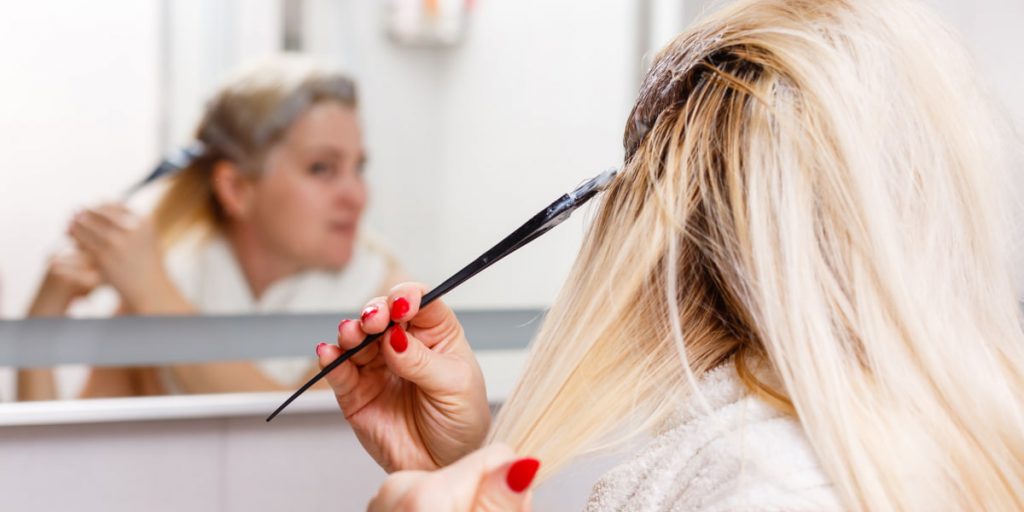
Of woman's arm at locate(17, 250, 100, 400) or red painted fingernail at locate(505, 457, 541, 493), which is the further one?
woman's arm at locate(17, 250, 100, 400)

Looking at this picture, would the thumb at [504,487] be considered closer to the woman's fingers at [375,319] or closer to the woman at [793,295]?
the woman at [793,295]

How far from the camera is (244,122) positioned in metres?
1.26

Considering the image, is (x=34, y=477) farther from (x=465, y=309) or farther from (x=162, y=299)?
(x=465, y=309)

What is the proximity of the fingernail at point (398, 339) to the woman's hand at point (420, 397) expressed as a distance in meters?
0.02

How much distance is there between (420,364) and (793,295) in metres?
0.32

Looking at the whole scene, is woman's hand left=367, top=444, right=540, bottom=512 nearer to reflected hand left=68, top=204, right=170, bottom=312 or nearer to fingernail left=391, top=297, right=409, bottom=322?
fingernail left=391, top=297, right=409, bottom=322

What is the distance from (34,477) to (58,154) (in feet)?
1.32

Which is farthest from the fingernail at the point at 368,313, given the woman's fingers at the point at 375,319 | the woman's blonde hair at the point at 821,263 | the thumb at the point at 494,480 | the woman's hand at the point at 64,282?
the woman's hand at the point at 64,282

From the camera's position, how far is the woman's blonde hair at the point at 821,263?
0.62 metres

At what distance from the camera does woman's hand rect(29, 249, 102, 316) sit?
3.90 ft

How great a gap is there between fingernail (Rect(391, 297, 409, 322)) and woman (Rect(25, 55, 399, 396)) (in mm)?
568

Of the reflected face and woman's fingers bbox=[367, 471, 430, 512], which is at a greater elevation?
woman's fingers bbox=[367, 471, 430, 512]

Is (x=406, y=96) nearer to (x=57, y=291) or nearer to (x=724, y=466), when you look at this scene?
(x=57, y=291)

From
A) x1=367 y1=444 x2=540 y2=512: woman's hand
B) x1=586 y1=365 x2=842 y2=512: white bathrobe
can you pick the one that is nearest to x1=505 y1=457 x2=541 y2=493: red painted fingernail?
x1=367 y1=444 x2=540 y2=512: woman's hand
